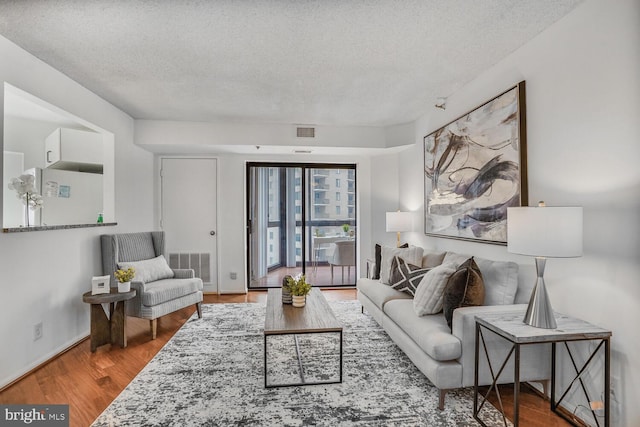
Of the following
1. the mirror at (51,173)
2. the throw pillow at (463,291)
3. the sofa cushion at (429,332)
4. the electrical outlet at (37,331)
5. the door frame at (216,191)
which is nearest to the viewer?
the sofa cushion at (429,332)

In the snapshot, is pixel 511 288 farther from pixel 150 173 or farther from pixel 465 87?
pixel 150 173

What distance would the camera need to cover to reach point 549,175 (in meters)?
2.32

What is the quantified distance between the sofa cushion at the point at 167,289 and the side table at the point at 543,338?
292 centimetres

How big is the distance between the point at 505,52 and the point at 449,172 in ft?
4.11

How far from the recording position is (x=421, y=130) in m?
4.43

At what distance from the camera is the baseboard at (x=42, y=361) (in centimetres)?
244

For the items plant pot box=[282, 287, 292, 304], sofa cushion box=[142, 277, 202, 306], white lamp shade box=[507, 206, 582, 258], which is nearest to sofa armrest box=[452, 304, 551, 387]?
white lamp shade box=[507, 206, 582, 258]

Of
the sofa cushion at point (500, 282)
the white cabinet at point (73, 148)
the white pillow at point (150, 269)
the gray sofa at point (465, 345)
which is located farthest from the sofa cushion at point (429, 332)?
the white cabinet at point (73, 148)

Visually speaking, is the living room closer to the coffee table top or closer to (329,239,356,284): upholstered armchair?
(329,239,356,284): upholstered armchair

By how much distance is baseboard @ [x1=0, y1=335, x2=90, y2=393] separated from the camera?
7.99ft

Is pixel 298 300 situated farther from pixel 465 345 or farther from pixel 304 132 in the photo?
pixel 304 132

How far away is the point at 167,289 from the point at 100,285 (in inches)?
23.7

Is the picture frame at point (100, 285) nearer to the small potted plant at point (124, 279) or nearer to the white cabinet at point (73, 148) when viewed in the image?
the small potted plant at point (124, 279)

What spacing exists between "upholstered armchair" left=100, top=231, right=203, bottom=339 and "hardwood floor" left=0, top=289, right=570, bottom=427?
0.29 m
